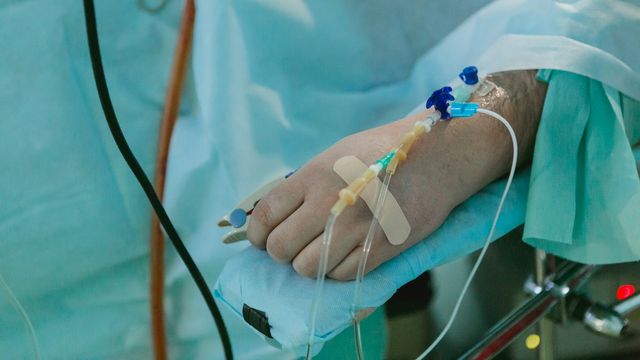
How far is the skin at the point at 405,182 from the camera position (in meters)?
0.78

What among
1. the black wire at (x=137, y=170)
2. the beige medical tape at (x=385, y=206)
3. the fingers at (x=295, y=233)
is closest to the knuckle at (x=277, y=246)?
the fingers at (x=295, y=233)

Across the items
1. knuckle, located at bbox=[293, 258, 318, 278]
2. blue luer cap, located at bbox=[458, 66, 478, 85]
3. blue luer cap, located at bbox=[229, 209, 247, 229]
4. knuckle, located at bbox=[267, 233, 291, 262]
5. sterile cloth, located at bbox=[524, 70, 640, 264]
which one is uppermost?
blue luer cap, located at bbox=[458, 66, 478, 85]

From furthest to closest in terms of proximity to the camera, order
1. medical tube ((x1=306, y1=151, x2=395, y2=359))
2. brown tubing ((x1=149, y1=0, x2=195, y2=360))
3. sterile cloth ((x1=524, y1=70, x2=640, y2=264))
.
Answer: brown tubing ((x1=149, y1=0, x2=195, y2=360)) < sterile cloth ((x1=524, y1=70, x2=640, y2=264)) < medical tube ((x1=306, y1=151, x2=395, y2=359))

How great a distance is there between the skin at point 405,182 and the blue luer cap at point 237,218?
0.06 ft

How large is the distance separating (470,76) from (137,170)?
1.56 feet

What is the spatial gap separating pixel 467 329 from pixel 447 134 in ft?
2.83

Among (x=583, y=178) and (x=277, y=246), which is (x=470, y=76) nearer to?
Result: (x=583, y=178)

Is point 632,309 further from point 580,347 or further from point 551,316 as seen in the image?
point 580,347

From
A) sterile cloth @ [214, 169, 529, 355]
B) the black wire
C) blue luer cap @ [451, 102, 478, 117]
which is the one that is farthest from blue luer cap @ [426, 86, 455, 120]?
the black wire

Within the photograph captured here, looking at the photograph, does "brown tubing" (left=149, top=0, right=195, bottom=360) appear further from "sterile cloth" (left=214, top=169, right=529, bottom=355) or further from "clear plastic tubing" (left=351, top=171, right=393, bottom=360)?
"clear plastic tubing" (left=351, top=171, right=393, bottom=360)

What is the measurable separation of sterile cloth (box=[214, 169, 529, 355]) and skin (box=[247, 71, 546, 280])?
1 centimetres

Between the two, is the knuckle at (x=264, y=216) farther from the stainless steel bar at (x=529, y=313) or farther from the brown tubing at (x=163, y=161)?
the stainless steel bar at (x=529, y=313)

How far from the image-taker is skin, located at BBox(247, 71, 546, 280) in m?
0.78

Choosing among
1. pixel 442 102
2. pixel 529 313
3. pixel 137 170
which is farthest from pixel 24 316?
pixel 529 313
